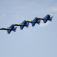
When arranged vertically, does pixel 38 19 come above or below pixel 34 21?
above

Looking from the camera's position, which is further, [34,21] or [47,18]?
[34,21]

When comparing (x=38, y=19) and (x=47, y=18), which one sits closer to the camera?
(x=47, y=18)

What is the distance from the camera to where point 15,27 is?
140 feet

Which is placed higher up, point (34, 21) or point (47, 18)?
point (47, 18)

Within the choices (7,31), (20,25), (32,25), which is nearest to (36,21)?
(32,25)

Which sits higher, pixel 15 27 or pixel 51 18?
pixel 51 18

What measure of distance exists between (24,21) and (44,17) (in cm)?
454

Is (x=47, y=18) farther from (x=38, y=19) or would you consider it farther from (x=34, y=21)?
(x=34, y=21)

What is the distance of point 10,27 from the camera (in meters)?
42.8

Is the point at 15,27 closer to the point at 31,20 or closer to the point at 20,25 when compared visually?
the point at 20,25

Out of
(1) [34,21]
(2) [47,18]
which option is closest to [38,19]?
(1) [34,21]

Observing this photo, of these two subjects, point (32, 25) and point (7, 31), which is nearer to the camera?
point (32, 25)

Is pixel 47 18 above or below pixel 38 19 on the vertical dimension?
above

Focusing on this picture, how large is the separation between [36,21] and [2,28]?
7.57 metres
